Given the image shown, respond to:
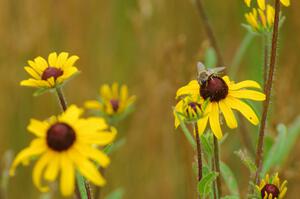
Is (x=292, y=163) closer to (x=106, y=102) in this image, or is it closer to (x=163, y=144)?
(x=163, y=144)

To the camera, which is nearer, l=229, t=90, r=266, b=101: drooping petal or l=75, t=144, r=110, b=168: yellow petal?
l=75, t=144, r=110, b=168: yellow petal

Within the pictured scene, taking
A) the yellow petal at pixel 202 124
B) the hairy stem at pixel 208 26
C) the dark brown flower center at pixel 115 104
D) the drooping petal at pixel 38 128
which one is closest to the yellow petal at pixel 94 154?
the drooping petal at pixel 38 128

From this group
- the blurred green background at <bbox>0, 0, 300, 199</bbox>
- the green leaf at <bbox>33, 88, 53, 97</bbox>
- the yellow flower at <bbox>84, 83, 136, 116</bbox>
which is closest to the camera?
the green leaf at <bbox>33, 88, 53, 97</bbox>

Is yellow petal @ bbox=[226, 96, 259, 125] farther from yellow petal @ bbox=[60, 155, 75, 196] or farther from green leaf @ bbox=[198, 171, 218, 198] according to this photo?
yellow petal @ bbox=[60, 155, 75, 196]

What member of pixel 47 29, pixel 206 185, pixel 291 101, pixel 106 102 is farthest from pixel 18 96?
pixel 206 185

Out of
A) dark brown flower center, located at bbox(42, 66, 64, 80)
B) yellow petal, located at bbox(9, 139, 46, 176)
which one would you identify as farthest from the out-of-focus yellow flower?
yellow petal, located at bbox(9, 139, 46, 176)
